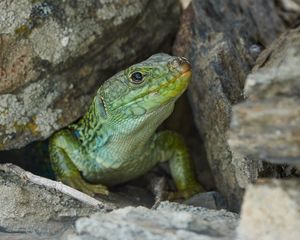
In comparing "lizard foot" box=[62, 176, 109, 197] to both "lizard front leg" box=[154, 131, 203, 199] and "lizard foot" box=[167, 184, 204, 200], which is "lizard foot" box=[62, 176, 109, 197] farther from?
"lizard front leg" box=[154, 131, 203, 199]

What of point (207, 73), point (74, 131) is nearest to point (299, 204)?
point (207, 73)

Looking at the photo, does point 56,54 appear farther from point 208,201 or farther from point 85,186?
point 208,201

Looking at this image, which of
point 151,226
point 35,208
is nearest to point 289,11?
point 35,208

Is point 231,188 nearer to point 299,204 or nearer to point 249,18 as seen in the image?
point 249,18

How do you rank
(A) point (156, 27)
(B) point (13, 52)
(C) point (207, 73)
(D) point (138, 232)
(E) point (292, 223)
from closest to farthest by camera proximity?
1. (E) point (292, 223)
2. (D) point (138, 232)
3. (B) point (13, 52)
4. (C) point (207, 73)
5. (A) point (156, 27)

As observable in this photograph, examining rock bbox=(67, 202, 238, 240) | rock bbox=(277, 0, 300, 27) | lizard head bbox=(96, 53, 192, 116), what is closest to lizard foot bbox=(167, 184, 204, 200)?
lizard head bbox=(96, 53, 192, 116)

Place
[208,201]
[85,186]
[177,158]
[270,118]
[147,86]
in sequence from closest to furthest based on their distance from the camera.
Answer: [270,118]
[147,86]
[208,201]
[85,186]
[177,158]

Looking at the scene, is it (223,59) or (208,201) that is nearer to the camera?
(208,201)
